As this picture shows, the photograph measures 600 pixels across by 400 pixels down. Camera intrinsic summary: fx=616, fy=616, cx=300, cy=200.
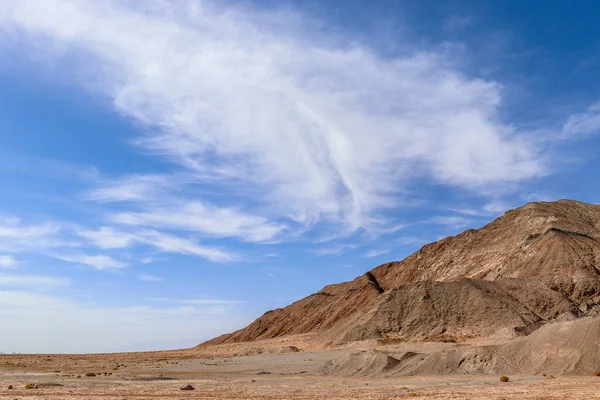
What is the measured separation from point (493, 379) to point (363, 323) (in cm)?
4881

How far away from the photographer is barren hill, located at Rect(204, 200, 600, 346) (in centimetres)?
→ 7794

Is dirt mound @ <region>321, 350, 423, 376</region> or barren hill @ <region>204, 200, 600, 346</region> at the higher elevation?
barren hill @ <region>204, 200, 600, 346</region>

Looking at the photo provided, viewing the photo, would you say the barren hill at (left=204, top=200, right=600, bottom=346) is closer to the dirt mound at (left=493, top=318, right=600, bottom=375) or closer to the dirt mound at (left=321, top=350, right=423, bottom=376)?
the dirt mound at (left=493, top=318, right=600, bottom=375)

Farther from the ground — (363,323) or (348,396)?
(363,323)

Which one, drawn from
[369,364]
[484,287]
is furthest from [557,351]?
Answer: [484,287]

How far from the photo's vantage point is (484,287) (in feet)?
274

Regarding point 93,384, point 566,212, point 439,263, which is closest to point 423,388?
point 93,384

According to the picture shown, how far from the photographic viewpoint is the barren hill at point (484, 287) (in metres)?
77.9

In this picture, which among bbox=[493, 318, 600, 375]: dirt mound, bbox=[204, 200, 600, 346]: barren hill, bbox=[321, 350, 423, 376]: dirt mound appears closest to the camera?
bbox=[493, 318, 600, 375]: dirt mound

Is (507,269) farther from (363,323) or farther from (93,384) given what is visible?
(93,384)

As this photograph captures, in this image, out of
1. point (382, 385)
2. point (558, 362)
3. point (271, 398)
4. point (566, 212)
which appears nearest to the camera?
point (271, 398)

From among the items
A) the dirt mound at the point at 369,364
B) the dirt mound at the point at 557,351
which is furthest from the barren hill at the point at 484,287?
the dirt mound at the point at 369,364

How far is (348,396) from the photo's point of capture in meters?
27.2

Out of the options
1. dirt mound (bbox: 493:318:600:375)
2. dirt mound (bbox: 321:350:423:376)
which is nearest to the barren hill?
dirt mound (bbox: 493:318:600:375)
